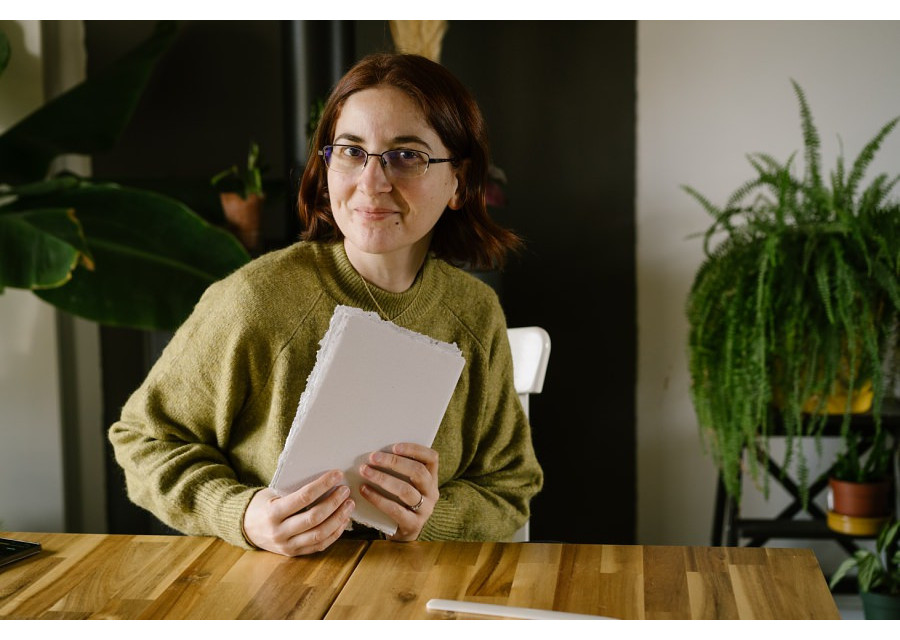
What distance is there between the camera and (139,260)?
224cm

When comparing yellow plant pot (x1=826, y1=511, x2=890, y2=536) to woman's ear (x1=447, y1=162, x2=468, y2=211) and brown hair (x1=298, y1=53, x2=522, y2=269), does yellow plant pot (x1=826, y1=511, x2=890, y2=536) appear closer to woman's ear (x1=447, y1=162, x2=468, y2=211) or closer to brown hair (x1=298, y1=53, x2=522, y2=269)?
brown hair (x1=298, y1=53, x2=522, y2=269)

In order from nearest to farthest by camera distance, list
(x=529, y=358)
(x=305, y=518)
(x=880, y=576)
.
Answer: (x=305, y=518), (x=529, y=358), (x=880, y=576)

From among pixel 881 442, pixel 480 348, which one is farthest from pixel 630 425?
pixel 480 348

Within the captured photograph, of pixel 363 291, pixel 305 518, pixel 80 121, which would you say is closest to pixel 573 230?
pixel 80 121

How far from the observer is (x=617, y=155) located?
2.63 meters

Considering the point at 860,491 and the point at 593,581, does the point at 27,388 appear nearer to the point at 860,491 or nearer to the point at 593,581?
the point at 593,581

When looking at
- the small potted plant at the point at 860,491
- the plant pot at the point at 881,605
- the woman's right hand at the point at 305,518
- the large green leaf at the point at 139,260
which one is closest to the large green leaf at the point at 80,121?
the large green leaf at the point at 139,260

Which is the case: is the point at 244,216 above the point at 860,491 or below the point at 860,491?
above

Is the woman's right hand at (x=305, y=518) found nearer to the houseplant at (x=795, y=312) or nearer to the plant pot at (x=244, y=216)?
the houseplant at (x=795, y=312)

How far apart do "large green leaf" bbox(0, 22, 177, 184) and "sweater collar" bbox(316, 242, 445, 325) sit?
1342 mm

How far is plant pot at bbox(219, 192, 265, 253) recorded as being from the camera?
7.86ft

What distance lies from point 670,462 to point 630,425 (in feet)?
0.53

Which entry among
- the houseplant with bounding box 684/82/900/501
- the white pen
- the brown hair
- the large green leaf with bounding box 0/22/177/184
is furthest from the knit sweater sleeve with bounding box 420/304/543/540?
the large green leaf with bounding box 0/22/177/184

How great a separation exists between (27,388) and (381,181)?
1830 mm
